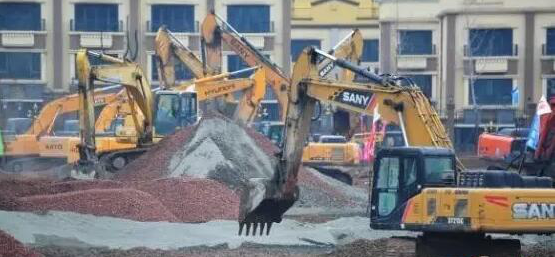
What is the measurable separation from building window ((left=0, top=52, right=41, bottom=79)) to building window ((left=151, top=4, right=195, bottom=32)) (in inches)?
239

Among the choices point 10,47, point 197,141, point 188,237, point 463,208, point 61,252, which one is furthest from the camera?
point 10,47

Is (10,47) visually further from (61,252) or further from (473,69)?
(61,252)

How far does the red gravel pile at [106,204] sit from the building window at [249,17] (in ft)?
124

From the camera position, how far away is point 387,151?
1877 cm

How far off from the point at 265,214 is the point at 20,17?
137 ft

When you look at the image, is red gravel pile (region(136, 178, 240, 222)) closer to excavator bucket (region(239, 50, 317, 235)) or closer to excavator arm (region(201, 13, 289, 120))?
excavator bucket (region(239, 50, 317, 235))

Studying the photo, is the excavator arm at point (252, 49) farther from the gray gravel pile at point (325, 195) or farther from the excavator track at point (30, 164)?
the excavator track at point (30, 164)

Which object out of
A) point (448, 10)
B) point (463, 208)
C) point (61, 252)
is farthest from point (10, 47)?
point (463, 208)

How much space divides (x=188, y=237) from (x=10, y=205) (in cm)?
419

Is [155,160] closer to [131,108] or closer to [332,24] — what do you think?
[131,108]

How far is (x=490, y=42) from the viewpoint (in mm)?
63875

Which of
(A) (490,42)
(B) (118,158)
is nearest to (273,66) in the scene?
(B) (118,158)

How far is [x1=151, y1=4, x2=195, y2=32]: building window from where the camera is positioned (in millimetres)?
62750

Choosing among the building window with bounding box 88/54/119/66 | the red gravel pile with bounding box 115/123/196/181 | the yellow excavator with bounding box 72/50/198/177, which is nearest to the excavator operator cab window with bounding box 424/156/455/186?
the red gravel pile with bounding box 115/123/196/181
